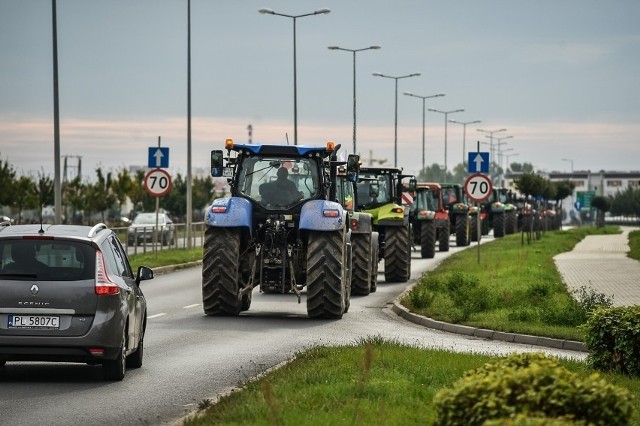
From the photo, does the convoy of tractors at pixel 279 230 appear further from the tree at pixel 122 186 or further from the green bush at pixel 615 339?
the tree at pixel 122 186

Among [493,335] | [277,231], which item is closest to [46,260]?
[493,335]

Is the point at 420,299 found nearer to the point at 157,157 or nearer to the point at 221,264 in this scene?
the point at 221,264

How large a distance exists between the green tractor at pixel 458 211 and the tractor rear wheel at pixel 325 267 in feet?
119

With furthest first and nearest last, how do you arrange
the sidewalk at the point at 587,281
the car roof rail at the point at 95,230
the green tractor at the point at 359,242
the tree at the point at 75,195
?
1. the tree at the point at 75,195
2. the green tractor at the point at 359,242
3. the sidewalk at the point at 587,281
4. the car roof rail at the point at 95,230

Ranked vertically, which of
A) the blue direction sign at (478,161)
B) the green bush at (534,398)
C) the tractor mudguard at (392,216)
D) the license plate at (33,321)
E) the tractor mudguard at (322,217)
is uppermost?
the blue direction sign at (478,161)

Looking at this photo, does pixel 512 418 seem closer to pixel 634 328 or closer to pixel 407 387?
pixel 407 387

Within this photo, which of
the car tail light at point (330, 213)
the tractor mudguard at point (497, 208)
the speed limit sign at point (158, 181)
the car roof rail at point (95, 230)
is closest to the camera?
the car roof rail at point (95, 230)

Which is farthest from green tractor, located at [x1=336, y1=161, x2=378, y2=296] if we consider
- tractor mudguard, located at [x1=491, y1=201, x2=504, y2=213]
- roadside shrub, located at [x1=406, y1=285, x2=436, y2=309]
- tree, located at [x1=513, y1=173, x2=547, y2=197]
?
tractor mudguard, located at [x1=491, y1=201, x2=504, y2=213]

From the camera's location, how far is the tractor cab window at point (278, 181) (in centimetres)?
2498

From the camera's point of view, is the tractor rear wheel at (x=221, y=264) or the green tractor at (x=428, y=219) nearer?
the tractor rear wheel at (x=221, y=264)

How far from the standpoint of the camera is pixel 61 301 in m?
A: 14.4

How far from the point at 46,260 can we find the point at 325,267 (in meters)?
9.45

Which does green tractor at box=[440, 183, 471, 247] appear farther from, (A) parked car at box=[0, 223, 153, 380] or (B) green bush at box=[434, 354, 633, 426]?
(B) green bush at box=[434, 354, 633, 426]

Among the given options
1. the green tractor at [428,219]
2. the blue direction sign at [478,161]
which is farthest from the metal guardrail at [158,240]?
the blue direction sign at [478,161]
